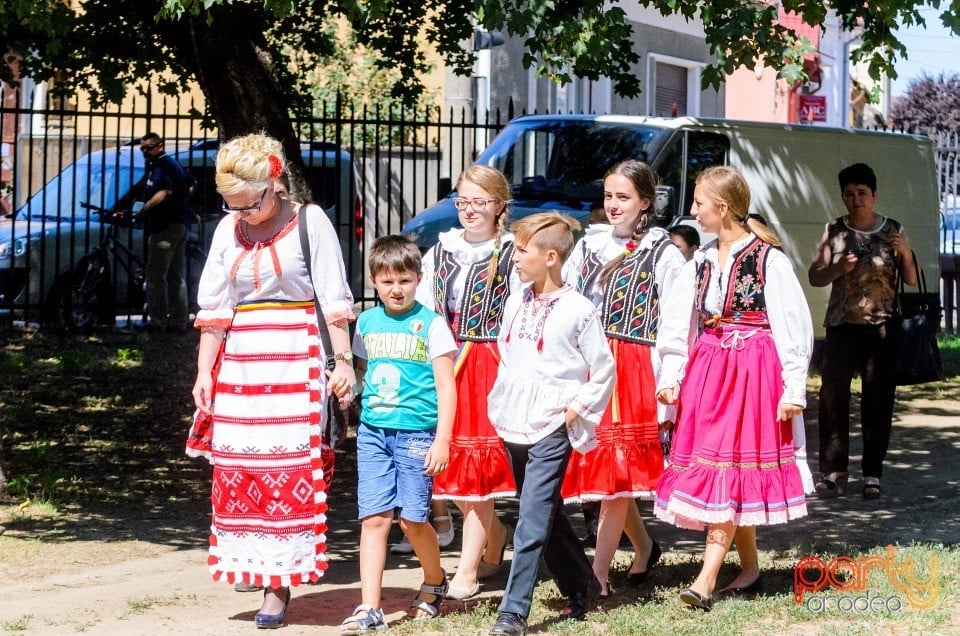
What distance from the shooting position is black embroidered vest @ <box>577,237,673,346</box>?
19.7 feet

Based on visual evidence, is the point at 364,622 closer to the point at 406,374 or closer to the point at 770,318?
the point at 406,374

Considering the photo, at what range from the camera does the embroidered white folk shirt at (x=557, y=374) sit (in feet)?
17.4

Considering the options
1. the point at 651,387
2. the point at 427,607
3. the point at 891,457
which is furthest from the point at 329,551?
the point at 891,457

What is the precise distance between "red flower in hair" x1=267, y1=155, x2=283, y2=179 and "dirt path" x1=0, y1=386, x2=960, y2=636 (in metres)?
1.73

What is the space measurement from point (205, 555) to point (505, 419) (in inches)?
81.8

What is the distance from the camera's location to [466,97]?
2283 cm

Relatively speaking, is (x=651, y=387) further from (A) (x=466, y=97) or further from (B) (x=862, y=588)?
(A) (x=466, y=97)

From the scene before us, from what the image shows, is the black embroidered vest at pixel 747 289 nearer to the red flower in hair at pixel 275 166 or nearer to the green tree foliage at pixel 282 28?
the red flower in hair at pixel 275 166

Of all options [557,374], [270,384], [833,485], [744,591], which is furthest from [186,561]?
[833,485]

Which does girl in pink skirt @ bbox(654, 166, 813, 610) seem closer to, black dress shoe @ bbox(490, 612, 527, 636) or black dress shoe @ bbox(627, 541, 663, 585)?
black dress shoe @ bbox(627, 541, 663, 585)

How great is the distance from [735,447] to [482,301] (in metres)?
1.19

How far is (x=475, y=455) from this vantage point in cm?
579

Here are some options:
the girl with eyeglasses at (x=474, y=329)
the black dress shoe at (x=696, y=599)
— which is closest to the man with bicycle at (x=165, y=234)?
the girl with eyeglasses at (x=474, y=329)

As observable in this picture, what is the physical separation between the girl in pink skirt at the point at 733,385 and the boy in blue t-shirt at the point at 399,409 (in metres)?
0.97
